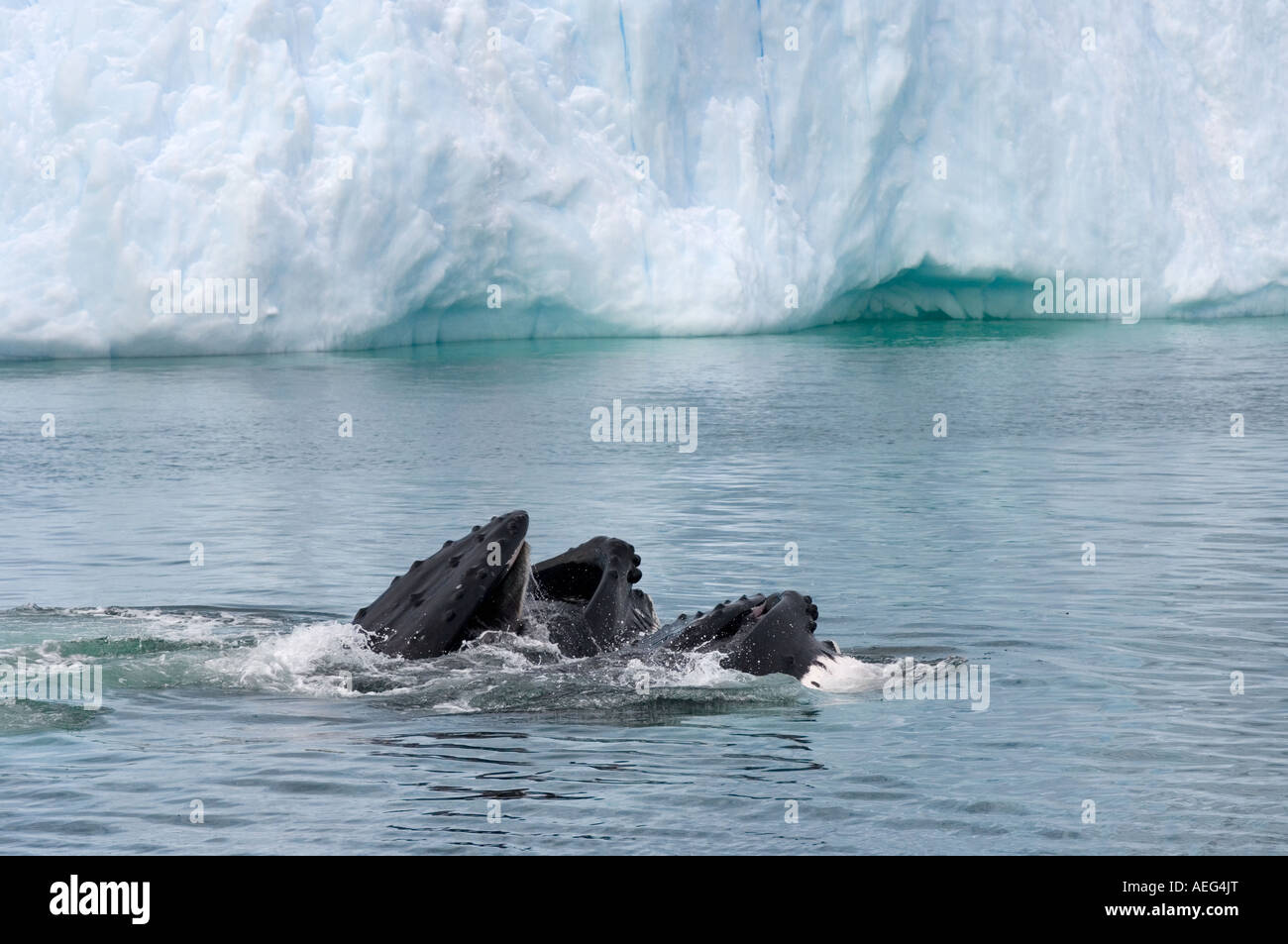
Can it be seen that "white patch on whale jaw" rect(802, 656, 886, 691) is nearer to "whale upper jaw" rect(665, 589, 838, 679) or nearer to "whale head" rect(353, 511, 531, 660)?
"whale upper jaw" rect(665, 589, 838, 679)

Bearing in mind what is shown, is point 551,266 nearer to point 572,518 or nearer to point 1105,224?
point 1105,224

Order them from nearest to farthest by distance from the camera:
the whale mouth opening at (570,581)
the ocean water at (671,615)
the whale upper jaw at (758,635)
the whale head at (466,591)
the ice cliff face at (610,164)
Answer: the ocean water at (671,615), the whale head at (466,591), the whale upper jaw at (758,635), the whale mouth opening at (570,581), the ice cliff face at (610,164)

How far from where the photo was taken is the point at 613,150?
135 ft

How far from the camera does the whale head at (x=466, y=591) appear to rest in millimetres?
8688

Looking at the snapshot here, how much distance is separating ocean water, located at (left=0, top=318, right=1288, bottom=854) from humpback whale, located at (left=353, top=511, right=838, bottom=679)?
0.54 feet

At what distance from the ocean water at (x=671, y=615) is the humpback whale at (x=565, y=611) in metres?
0.17

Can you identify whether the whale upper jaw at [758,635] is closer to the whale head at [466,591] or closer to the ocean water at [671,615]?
the ocean water at [671,615]

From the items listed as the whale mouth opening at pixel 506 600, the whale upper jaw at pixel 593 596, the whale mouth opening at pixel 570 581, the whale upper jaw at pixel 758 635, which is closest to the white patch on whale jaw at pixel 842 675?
the whale upper jaw at pixel 758 635

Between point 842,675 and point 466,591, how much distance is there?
2450 millimetres

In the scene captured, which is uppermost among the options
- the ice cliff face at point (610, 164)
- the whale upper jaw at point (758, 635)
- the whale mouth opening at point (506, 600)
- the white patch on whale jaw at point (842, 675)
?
the ice cliff face at point (610, 164)

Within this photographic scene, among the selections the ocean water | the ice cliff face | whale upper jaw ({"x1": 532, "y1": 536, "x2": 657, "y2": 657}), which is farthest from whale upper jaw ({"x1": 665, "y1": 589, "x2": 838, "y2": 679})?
the ice cliff face

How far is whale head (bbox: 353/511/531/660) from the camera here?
28.5 ft

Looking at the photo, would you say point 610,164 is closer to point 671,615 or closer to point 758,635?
point 671,615
